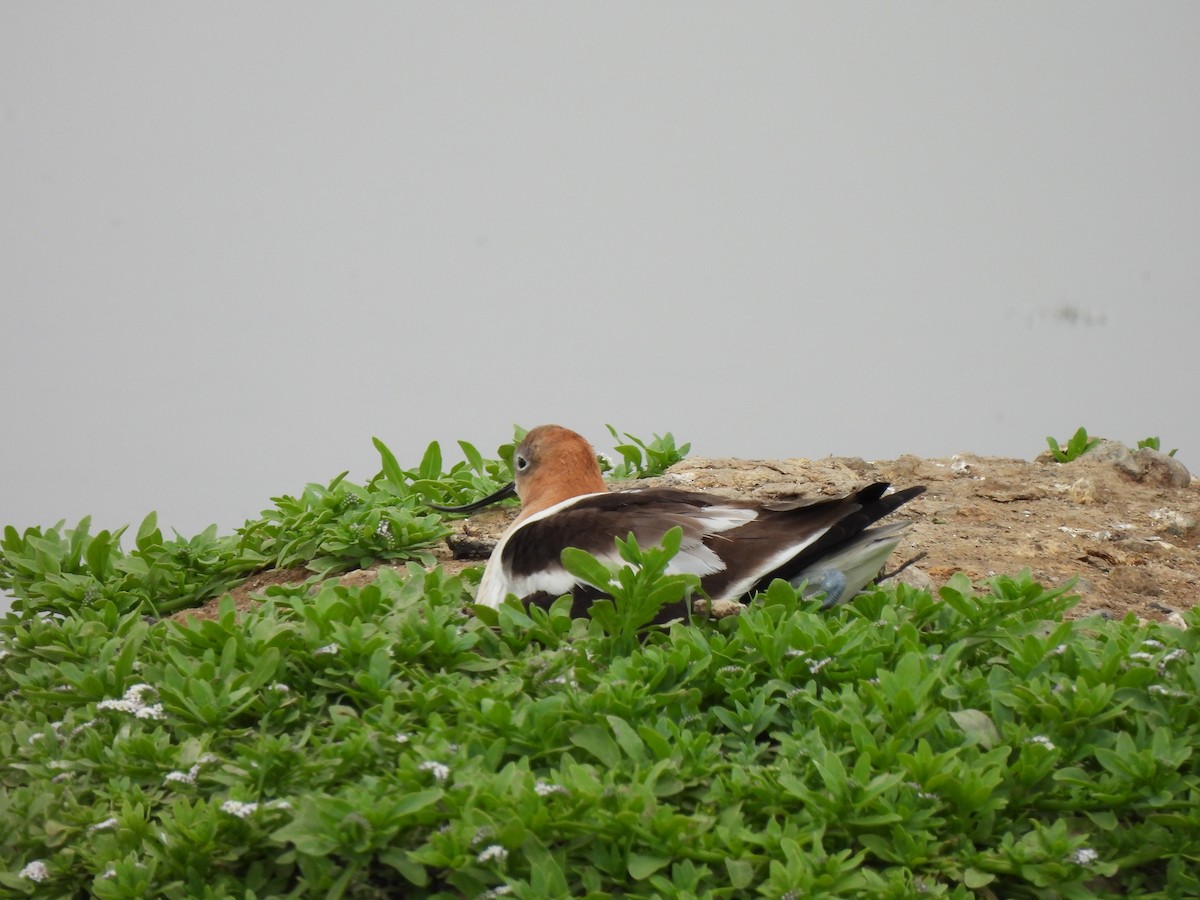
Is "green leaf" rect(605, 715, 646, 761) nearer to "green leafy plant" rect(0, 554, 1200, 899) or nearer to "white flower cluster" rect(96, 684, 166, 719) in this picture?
"green leafy plant" rect(0, 554, 1200, 899)

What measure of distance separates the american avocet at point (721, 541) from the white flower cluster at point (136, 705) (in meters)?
1.21

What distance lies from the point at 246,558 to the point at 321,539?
0.34m

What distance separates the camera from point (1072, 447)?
702cm

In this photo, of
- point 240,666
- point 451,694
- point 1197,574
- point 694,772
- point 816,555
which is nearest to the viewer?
point 694,772

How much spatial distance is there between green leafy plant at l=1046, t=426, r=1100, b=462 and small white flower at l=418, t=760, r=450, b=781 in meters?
4.81

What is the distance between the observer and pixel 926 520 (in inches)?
237

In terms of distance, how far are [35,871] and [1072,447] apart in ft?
18.4

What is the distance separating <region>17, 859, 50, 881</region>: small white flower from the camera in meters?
3.36

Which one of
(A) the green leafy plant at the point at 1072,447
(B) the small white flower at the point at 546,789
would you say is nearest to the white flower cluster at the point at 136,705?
(B) the small white flower at the point at 546,789

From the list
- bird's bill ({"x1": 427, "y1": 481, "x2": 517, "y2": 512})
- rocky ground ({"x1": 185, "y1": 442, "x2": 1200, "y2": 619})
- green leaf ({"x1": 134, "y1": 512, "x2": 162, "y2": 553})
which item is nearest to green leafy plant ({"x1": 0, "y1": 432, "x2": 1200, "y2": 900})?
rocky ground ({"x1": 185, "y1": 442, "x2": 1200, "y2": 619})

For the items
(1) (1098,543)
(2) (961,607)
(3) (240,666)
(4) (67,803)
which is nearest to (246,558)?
(3) (240,666)

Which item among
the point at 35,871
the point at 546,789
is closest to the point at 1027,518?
the point at 546,789

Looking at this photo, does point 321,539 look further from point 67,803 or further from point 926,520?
point 926,520

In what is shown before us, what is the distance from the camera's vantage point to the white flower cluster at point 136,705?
12.2ft
